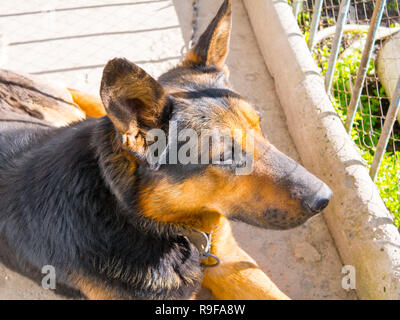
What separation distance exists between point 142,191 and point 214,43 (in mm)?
1097

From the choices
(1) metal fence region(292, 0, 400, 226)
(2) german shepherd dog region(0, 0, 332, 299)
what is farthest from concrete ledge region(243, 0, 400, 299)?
(2) german shepherd dog region(0, 0, 332, 299)

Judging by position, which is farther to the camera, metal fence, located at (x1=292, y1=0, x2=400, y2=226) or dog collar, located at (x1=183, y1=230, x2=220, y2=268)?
metal fence, located at (x1=292, y1=0, x2=400, y2=226)

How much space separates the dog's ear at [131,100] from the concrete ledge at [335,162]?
1880 mm

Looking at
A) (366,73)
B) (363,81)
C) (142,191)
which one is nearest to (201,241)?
(142,191)

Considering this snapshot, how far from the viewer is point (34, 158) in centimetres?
278

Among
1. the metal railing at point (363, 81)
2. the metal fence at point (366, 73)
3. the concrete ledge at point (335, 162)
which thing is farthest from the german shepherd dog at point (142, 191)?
the metal fence at point (366, 73)

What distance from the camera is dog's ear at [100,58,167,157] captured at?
6.57 ft

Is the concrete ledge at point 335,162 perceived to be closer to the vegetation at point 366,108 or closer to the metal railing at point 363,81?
the metal railing at point 363,81

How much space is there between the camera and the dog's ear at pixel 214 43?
2689 millimetres

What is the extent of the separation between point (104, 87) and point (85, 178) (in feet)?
2.32

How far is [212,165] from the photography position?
2395 mm

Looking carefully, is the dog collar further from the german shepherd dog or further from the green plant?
the green plant

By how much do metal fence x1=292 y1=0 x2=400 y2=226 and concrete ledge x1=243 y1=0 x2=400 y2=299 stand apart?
24cm
